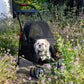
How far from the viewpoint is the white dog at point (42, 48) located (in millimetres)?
3156

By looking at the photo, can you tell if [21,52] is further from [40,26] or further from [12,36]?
[12,36]

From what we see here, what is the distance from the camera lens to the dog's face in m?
3.16

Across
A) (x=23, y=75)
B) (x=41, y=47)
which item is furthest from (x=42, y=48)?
(x=23, y=75)

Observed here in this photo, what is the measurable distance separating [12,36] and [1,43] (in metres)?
0.39

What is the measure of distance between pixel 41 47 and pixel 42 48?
0.02m

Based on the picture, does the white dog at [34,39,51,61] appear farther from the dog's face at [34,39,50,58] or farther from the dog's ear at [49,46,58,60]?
the dog's ear at [49,46,58,60]

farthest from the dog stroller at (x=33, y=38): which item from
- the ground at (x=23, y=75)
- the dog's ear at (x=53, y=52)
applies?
the ground at (x=23, y=75)

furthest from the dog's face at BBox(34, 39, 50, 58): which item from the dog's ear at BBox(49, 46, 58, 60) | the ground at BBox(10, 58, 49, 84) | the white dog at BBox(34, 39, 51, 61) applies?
the ground at BBox(10, 58, 49, 84)

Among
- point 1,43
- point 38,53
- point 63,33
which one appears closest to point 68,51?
point 38,53

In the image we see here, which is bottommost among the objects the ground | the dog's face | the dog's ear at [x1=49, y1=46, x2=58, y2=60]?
the ground

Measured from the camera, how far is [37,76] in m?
3.35

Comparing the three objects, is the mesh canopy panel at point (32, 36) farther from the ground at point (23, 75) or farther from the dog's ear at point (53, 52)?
the ground at point (23, 75)

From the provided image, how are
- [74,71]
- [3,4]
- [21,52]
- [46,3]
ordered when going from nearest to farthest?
[74,71] → [21,52] → [3,4] → [46,3]

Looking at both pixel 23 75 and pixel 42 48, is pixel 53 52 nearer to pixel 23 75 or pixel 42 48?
pixel 42 48
